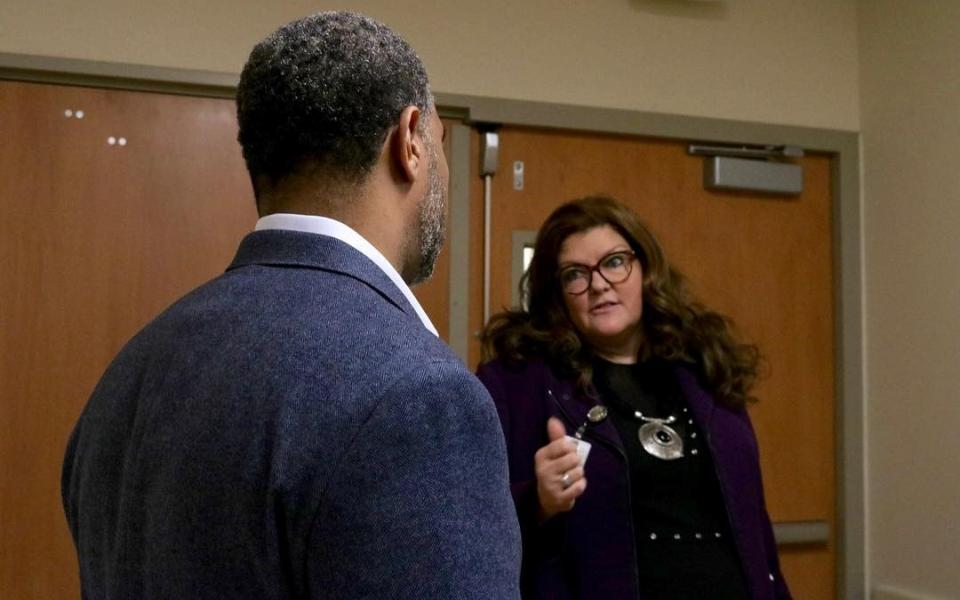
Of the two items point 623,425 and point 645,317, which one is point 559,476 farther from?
point 645,317

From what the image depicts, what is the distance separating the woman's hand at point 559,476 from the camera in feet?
4.10

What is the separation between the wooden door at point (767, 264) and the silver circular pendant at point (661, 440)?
0.96 metres

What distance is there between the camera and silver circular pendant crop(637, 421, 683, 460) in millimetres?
1406

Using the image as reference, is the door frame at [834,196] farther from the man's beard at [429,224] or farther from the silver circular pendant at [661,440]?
the man's beard at [429,224]

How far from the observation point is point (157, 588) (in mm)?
583

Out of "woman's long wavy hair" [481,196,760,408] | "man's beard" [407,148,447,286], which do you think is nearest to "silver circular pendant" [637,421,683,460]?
"woman's long wavy hair" [481,196,760,408]

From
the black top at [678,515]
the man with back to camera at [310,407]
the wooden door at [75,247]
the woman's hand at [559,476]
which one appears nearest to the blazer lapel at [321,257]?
the man with back to camera at [310,407]

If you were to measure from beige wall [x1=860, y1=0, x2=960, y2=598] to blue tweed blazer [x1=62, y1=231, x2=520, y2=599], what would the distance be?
204 cm

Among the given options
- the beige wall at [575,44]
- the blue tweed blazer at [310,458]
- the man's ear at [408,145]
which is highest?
the beige wall at [575,44]

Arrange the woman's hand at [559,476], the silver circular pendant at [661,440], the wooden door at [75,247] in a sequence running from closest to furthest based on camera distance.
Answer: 1. the woman's hand at [559,476]
2. the silver circular pendant at [661,440]
3. the wooden door at [75,247]

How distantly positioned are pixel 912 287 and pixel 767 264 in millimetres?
388

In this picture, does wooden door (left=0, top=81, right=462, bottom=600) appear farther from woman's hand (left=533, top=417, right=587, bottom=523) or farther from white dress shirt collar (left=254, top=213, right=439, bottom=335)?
white dress shirt collar (left=254, top=213, right=439, bottom=335)

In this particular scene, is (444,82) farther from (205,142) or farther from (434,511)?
(434,511)

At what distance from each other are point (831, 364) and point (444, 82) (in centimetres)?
141
